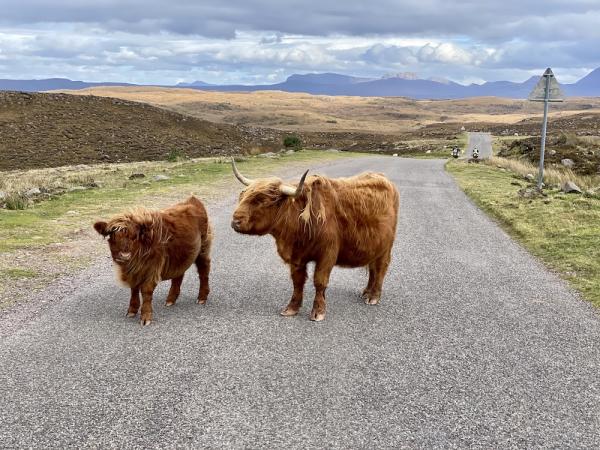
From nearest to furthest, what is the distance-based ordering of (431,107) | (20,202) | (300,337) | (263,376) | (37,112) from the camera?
(263,376) < (300,337) < (20,202) < (37,112) < (431,107)

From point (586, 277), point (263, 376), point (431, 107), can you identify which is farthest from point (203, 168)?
point (431, 107)

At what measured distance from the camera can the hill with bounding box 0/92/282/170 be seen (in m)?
36.3

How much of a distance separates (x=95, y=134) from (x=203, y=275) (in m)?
40.9

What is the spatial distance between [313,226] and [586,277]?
4.64m

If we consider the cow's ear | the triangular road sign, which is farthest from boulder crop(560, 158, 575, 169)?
the cow's ear

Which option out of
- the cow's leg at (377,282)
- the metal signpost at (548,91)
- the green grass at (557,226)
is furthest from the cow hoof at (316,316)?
the metal signpost at (548,91)

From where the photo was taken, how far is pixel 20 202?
13.1 meters

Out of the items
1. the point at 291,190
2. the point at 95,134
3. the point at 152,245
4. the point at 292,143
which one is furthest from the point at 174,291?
the point at 95,134

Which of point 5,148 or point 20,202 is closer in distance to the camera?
point 20,202

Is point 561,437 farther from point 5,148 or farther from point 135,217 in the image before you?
point 5,148

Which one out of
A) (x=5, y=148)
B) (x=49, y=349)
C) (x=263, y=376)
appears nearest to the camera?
(x=263, y=376)

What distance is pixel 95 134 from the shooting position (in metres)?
44.0

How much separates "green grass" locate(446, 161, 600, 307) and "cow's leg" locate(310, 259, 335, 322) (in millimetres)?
3473

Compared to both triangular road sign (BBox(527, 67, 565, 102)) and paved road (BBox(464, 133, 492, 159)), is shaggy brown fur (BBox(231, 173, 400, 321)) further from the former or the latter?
→ paved road (BBox(464, 133, 492, 159))
